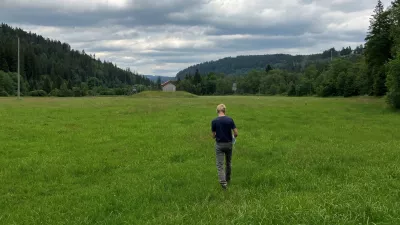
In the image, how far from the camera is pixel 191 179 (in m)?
12.6

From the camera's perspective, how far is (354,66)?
12288 centimetres

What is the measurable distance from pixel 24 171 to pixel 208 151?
8005 millimetres

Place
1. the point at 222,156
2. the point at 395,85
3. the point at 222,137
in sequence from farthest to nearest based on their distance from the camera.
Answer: the point at 395,85 < the point at 222,156 < the point at 222,137

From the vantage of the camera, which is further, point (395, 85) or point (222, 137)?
point (395, 85)

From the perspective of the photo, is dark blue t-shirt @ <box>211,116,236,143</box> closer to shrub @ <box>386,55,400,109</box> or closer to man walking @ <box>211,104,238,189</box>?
man walking @ <box>211,104,238,189</box>

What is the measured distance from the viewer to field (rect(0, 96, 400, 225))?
8453mm

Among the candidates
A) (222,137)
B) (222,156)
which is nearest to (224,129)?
(222,137)

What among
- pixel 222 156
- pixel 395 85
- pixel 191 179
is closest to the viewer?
pixel 222 156

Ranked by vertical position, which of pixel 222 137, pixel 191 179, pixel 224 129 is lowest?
pixel 191 179

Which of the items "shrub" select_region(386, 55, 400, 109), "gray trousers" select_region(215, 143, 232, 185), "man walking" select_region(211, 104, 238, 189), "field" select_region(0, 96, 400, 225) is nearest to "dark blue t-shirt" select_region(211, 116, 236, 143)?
"man walking" select_region(211, 104, 238, 189)

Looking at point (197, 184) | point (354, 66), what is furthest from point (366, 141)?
point (354, 66)

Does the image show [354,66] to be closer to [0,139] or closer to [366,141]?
[366,141]

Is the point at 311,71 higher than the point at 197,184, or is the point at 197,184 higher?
the point at 311,71

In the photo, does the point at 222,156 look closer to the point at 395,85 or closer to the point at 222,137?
the point at 222,137
